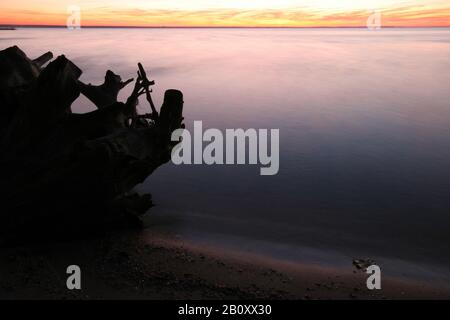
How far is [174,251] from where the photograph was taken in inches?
314

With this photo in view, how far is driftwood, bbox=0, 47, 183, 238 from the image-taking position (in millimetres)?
6891

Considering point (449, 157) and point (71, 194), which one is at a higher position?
point (449, 157)

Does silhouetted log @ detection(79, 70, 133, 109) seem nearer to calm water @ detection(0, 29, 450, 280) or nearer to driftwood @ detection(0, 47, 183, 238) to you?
driftwood @ detection(0, 47, 183, 238)

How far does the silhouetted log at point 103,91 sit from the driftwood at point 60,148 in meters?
0.86

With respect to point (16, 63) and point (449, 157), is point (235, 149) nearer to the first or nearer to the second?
point (449, 157)

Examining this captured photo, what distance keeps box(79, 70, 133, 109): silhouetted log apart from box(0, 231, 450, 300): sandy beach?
244cm

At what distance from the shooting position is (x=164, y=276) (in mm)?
6906

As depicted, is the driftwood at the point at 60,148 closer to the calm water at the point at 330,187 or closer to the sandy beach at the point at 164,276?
the sandy beach at the point at 164,276

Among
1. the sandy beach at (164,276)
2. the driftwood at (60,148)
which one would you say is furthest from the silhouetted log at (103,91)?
the sandy beach at (164,276)

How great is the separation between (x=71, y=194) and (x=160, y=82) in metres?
29.0

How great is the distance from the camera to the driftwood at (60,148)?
6.89 meters

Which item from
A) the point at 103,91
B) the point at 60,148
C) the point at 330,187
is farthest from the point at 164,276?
the point at 330,187
